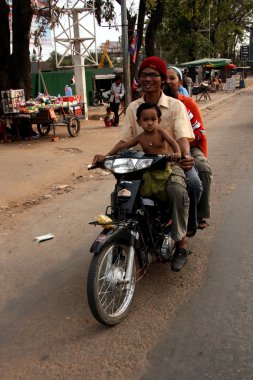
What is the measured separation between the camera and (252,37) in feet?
110

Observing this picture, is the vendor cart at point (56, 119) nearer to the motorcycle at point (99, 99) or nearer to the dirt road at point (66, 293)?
the dirt road at point (66, 293)

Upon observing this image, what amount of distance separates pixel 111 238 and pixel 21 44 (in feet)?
33.9

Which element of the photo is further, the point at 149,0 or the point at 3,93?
the point at 149,0

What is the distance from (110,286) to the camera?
3068mm

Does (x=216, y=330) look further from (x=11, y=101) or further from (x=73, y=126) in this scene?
(x=73, y=126)

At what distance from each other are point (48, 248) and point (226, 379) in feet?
8.54

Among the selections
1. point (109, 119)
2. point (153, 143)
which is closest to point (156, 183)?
point (153, 143)

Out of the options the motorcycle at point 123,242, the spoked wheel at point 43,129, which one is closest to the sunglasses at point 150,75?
the motorcycle at point 123,242

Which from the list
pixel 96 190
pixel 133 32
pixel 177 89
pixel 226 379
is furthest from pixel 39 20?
pixel 226 379

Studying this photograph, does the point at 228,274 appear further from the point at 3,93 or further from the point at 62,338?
the point at 3,93

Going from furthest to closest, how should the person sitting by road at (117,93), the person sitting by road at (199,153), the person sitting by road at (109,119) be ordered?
1. the person sitting by road at (109,119)
2. the person sitting by road at (117,93)
3. the person sitting by road at (199,153)

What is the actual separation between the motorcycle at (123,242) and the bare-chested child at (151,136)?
215 millimetres

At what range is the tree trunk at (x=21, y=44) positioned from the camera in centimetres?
1153

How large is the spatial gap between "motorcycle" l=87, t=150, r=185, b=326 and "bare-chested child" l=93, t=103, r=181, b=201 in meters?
0.09
